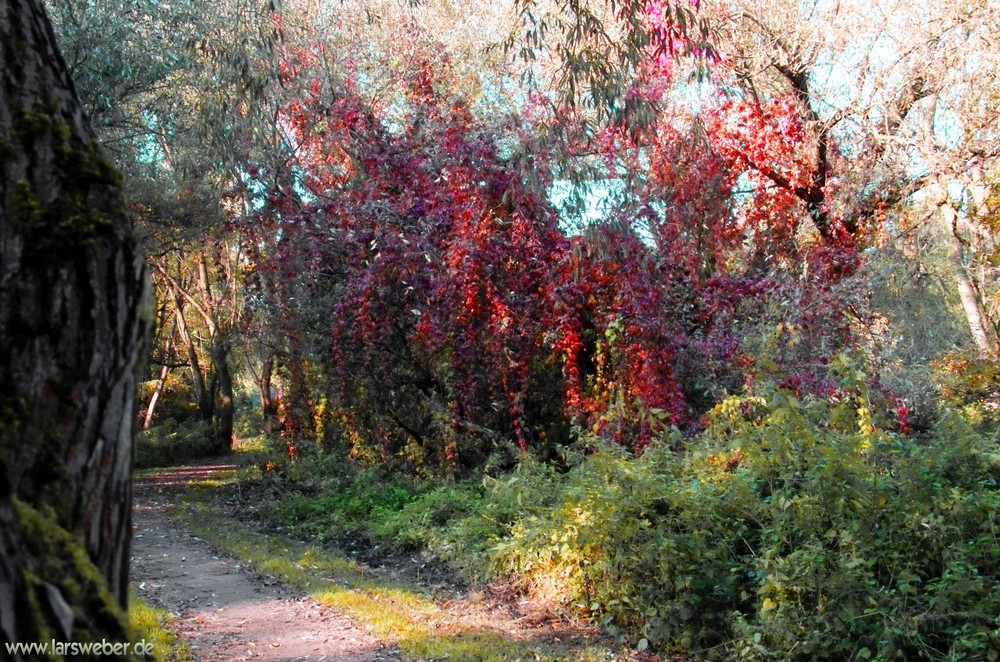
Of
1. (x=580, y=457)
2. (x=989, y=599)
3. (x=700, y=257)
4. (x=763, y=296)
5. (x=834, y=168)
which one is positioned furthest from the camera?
(x=834, y=168)

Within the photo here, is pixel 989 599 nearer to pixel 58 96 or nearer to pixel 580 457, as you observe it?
pixel 580 457

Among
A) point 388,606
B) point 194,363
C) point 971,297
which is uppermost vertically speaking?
point 194,363

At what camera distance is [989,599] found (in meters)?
5.66

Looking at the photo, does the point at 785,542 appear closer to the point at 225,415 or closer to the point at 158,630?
the point at 158,630

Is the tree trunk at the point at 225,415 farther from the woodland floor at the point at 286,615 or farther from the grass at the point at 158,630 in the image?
the grass at the point at 158,630

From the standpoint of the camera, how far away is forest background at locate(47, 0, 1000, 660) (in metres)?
6.90

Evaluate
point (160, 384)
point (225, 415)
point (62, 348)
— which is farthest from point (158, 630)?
point (160, 384)

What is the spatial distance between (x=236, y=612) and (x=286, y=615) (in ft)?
1.53

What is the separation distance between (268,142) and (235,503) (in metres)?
6.21

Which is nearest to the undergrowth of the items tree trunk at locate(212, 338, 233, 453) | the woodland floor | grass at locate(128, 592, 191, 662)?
the woodland floor

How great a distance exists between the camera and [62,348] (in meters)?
2.25

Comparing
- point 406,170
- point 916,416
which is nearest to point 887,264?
point 916,416

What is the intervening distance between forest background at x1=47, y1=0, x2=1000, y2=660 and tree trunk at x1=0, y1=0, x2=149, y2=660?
4.90 m

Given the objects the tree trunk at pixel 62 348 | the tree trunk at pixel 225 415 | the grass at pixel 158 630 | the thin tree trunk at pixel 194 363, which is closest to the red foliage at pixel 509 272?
the grass at pixel 158 630
